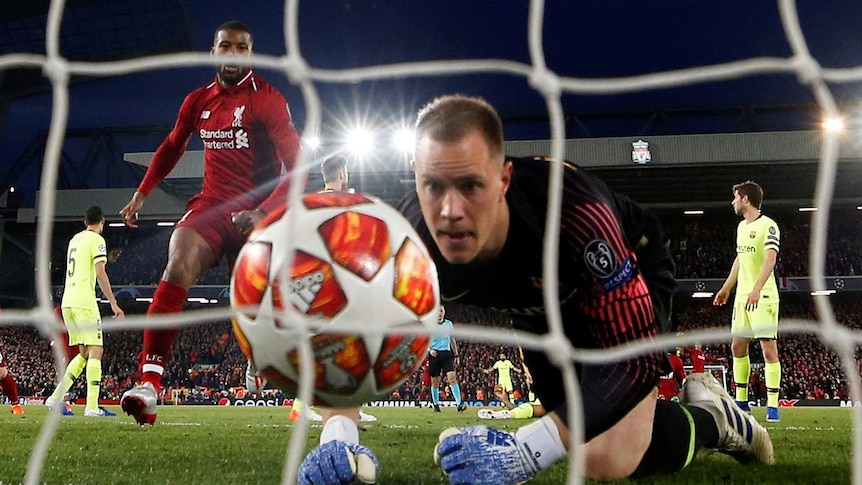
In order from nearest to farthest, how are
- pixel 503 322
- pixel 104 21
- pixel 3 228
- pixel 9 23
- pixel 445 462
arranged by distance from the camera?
pixel 445 462 → pixel 9 23 → pixel 104 21 → pixel 503 322 → pixel 3 228

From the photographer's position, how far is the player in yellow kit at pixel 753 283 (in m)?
5.76

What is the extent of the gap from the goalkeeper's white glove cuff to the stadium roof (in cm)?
2002

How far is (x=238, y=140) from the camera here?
4082mm

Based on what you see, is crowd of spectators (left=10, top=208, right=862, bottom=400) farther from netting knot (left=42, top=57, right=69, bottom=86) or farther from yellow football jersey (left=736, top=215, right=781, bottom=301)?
netting knot (left=42, top=57, right=69, bottom=86)

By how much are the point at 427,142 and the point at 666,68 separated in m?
28.2

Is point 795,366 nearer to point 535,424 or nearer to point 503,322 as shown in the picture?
point 503,322

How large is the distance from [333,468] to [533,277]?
0.81 m

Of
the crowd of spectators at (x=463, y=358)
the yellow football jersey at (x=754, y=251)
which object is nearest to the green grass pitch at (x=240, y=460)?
the yellow football jersey at (x=754, y=251)

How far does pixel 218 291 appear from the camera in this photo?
65.2 ft

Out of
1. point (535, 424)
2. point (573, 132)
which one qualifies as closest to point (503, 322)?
point (573, 132)

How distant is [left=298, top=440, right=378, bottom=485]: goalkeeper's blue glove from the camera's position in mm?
1946

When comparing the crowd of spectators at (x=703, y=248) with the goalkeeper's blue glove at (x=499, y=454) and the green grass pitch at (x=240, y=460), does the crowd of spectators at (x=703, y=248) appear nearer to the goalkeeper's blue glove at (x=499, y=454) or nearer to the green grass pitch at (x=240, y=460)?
the green grass pitch at (x=240, y=460)

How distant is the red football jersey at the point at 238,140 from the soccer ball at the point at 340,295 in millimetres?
2195

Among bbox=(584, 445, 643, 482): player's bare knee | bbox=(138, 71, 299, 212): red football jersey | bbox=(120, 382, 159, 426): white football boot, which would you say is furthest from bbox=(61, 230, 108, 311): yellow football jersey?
bbox=(584, 445, 643, 482): player's bare knee
